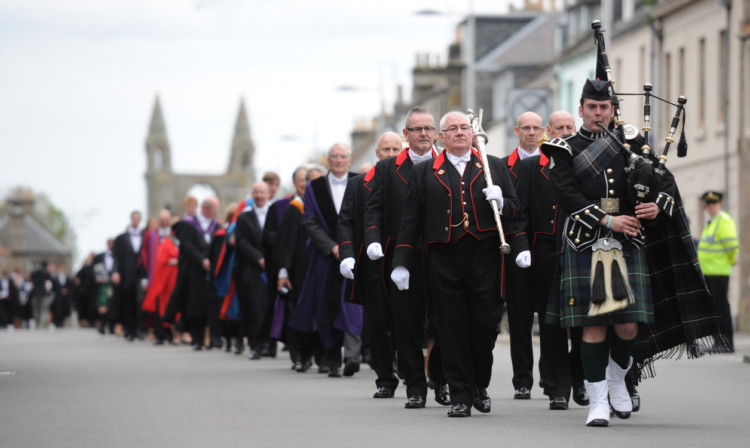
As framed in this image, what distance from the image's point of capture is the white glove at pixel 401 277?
12703 mm

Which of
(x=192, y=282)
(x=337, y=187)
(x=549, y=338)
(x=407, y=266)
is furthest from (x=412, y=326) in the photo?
(x=192, y=282)

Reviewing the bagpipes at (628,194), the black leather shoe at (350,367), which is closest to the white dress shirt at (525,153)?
the bagpipes at (628,194)

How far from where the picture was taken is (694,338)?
11.6 metres

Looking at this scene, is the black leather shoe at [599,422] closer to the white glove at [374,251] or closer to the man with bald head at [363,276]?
the white glove at [374,251]

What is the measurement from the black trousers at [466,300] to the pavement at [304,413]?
0.38 metres

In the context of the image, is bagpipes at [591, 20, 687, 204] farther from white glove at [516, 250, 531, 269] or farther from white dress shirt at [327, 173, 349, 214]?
white dress shirt at [327, 173, 349, 214]

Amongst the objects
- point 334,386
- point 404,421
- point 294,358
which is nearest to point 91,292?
point 294,358

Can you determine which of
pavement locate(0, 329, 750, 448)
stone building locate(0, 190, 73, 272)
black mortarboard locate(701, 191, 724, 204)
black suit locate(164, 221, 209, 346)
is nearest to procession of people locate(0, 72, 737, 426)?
pavement locate(0, 329, 750, 448)

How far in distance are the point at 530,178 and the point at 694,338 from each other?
2.76 meters

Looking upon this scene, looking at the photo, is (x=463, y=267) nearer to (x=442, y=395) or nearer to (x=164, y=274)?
(x=442, y=395)

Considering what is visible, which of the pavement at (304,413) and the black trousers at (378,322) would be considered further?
the black trousers at (378,322)

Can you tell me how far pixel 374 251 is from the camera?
13.4 meters

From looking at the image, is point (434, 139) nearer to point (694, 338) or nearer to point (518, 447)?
point (694, 338)

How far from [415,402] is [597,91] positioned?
2908 millimetres
